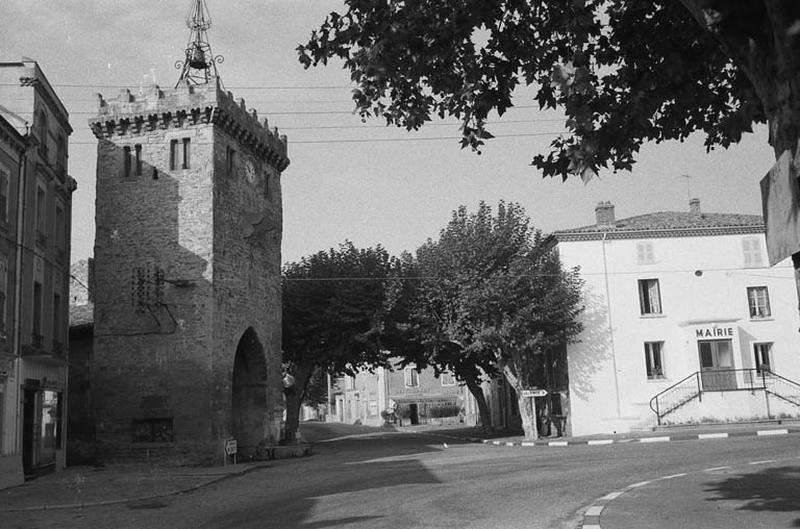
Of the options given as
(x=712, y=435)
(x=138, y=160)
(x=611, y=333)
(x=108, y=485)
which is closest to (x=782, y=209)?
(x=108, y=485)

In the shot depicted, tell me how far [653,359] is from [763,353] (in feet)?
14.6

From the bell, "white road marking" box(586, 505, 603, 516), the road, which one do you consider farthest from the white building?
"white road marking" box(586, 505, 603, 516)

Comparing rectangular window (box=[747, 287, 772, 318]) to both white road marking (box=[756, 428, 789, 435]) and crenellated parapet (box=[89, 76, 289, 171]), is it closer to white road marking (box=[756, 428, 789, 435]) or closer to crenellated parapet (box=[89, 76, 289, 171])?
white road marking (box=[756, 428, 789, 435])

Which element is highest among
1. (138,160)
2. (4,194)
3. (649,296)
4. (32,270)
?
(138,160)

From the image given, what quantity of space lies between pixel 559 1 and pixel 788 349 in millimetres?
28463

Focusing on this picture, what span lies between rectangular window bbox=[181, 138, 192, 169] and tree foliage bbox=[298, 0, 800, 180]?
2008 centimetres

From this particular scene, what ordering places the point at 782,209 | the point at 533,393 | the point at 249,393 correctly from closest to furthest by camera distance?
the point at 782,209, the point at 249,393, the point at 533,393

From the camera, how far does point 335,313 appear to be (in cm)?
3572

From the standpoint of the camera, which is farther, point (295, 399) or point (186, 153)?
point (295, 399)

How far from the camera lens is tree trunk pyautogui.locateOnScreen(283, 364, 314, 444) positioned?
3550 cm

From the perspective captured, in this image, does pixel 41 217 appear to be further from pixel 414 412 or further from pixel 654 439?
pixel 414 412

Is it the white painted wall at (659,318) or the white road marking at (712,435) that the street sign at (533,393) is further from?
the white road marking at (712,435)

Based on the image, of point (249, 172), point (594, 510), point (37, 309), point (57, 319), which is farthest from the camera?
point (249, 172)

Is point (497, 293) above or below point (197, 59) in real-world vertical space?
below
